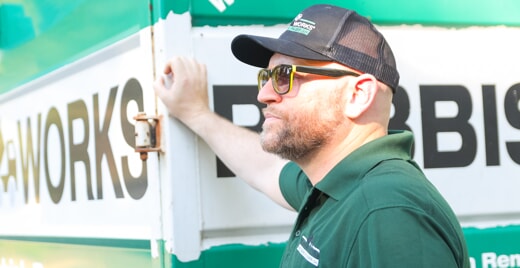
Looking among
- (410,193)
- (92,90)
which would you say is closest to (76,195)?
(92,90)

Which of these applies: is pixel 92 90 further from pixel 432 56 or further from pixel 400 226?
pixel 400 226

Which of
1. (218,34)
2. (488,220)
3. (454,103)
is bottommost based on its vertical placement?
(488,220)

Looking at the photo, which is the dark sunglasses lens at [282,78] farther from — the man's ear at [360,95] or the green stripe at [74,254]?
the green stripe at [74,254]

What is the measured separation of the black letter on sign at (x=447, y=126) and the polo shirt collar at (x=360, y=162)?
595 millimetres

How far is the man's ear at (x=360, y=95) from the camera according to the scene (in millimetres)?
1830

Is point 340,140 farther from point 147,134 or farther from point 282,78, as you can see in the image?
point 147,134

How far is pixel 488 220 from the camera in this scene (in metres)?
2.46

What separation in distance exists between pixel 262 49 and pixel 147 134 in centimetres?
37

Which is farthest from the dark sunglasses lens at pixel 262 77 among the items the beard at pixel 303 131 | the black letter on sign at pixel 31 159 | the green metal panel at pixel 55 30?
the black letter on sign at pixel 31 159

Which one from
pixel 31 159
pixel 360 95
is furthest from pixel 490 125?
pixel 31 159

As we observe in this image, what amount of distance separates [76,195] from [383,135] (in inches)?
43.6

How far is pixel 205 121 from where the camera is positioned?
219 centimetres

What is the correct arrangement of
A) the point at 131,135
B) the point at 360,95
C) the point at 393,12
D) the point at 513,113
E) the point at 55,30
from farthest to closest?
the point at 55,30 → the point at 513,113 → the point at 393,12 → the point at 131,135 → the point at 360,95

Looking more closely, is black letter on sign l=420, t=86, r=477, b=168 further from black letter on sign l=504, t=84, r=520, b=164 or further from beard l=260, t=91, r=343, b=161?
beard l=260, t=91, r=343, b=161
